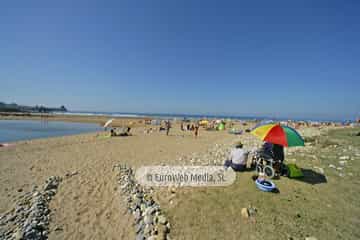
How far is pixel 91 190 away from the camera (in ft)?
17.2

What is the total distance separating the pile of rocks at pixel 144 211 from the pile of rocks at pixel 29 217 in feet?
6.24

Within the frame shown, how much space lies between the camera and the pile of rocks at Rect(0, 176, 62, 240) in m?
3.43

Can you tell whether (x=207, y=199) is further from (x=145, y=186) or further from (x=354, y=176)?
(x=354, y=176)

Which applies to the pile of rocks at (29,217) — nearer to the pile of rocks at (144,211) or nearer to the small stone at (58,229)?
the small stone at (58,229)

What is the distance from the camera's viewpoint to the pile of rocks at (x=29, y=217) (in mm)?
3434

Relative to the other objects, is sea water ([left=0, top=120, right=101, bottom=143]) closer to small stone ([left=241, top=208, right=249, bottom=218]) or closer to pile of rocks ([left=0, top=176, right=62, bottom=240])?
pile of rocks ([left=0, top=176, right=62, bottom=240])

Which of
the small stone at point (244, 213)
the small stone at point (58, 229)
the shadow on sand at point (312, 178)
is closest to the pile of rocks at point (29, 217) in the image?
the small stone at point (58, 229)

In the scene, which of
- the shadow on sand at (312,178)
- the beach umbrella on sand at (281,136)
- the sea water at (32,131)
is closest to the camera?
the beach umbrella on sand at (281,136)

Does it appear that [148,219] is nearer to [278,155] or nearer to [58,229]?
[58,229]

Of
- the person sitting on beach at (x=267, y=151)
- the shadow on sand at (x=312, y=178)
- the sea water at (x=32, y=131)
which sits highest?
the person sitting on beach at (x=267, y=151)

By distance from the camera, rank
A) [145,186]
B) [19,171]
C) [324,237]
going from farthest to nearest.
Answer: [19,171], [145,186], [324,237]

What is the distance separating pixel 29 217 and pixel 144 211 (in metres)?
2.81

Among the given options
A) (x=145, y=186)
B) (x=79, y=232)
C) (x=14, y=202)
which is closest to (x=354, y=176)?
(x=145, y=186)

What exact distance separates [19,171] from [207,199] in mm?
8291
